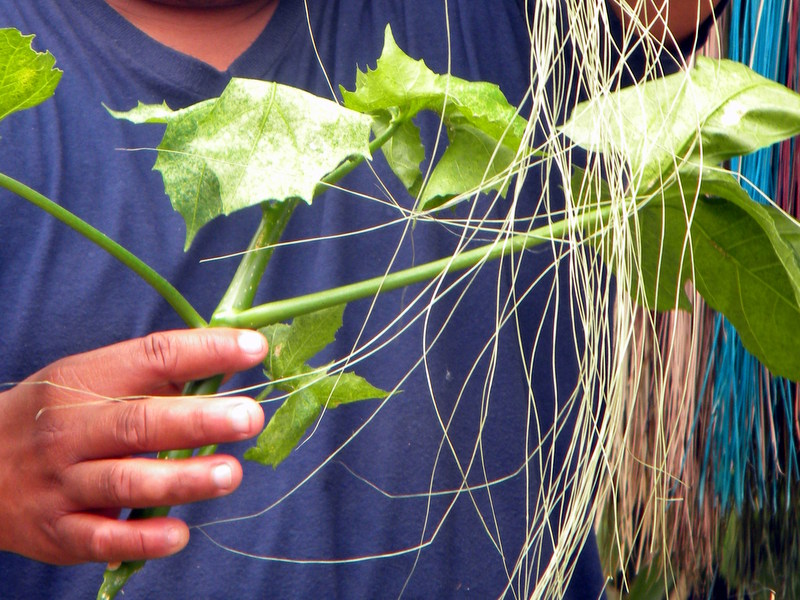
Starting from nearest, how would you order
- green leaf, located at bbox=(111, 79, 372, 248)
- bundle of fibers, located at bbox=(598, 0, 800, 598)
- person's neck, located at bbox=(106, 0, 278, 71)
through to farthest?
green leaf, located at bbox=(111, 79, 372, 248)
bundle of fibers, located at bbox=(598, 0, 800, 598)
person's neck, located at bbox=(106, 0, 278, 71)

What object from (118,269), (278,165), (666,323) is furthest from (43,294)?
(666,323)

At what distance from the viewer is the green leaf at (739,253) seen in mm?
317

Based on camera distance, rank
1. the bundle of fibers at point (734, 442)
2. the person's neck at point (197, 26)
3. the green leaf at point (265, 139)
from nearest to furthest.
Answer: the green leaf at point (265, 139) → the bundle of fibers at point (734, 442) → the person's neck at point (197, 26)

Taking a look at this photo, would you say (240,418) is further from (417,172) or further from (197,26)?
(197,26)

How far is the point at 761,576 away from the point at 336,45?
0.61 m

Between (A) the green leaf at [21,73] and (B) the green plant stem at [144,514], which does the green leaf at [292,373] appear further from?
(A) the green leaf at [21,73]

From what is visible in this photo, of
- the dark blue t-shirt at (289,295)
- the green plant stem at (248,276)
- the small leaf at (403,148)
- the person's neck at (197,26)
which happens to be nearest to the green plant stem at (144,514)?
the green plant stem at (248,276)

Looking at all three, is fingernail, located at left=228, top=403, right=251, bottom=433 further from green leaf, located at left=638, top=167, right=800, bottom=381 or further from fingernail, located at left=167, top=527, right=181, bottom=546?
green leaf, located at left=638, top=167, right=800, bottom=381

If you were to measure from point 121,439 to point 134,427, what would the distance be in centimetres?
1

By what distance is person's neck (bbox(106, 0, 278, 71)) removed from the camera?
0.75 meters

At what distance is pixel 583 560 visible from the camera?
0.74 m

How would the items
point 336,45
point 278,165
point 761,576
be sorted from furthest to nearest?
point 336,45 → point 761,576 → point 278,165

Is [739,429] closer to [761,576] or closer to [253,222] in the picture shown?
[761,576]

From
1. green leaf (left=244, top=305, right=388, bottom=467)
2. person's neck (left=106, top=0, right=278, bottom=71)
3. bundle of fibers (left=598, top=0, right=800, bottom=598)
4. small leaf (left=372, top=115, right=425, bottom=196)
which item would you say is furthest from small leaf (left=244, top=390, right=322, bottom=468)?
person's neck (left=106, top=0, right=278, bottom=71)
